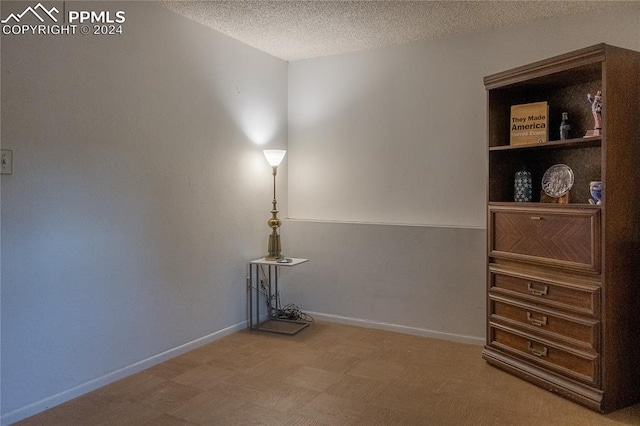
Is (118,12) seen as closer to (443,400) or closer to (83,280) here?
(83,280)

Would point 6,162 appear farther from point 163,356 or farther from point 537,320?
point 537,320

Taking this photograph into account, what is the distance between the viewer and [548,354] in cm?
253

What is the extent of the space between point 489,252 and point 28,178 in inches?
107

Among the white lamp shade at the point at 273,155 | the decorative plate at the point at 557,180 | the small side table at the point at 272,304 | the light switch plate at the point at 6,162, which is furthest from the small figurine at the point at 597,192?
the light switch plate at the point at 6,162

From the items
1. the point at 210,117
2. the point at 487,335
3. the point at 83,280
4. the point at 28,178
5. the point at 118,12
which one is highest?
the point at 118,12

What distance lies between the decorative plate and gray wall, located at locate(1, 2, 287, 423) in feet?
7.38

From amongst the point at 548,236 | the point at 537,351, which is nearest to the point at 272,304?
the point at 537,351

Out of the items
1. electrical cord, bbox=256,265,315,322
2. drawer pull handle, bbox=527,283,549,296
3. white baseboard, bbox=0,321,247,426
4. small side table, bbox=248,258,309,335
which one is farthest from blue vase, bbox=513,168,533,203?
white baseboard, bbox=0,321,247,426

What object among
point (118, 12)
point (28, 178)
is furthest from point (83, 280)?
point (118, 12)

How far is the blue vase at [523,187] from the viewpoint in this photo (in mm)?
2863

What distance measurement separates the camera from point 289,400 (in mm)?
2385

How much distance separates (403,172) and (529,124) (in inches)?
44.2

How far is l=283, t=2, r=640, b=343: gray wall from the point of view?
326cm

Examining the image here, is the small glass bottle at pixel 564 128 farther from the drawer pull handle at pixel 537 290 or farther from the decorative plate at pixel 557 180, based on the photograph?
the drawer pull handle at pixel 537 290
